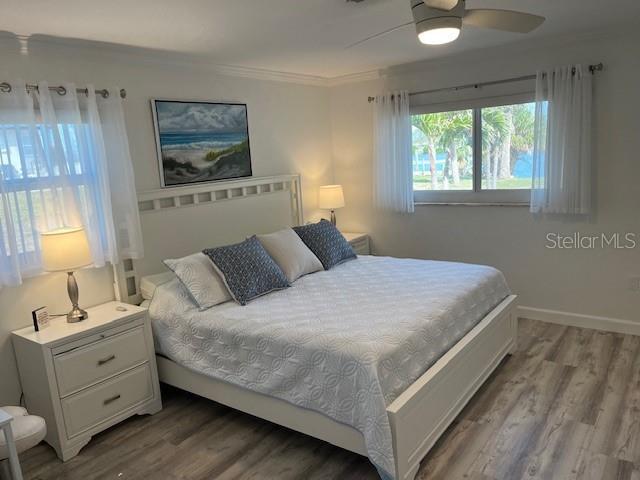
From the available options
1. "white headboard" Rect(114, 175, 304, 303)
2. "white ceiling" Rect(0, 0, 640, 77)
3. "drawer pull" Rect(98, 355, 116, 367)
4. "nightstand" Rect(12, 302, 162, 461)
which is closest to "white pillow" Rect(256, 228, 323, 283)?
"white headboard" Rect(114, 175, 304, 303)

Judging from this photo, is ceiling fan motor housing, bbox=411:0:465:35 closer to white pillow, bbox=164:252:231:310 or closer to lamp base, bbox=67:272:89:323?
white pillow, bbox=164:252:231:310

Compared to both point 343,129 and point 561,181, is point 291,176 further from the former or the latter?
point 561,181

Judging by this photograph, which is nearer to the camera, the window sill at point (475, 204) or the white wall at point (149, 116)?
the white wall at point (149, 116)

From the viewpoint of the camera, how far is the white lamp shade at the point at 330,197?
4754 millimetres

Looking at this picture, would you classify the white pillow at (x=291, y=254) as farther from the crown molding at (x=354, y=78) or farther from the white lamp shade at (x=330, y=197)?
the crown molding at (x=354, y=78)

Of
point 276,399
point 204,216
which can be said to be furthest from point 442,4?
point 204,216

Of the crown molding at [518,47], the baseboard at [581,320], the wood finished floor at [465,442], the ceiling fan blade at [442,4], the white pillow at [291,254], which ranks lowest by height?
the wood finished floor at [465,442]

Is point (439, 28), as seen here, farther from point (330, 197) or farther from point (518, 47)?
point (330, 197)

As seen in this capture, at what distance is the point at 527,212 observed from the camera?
4.05 metres

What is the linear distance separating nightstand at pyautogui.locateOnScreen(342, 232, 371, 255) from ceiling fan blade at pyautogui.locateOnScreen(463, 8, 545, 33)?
8.95ft

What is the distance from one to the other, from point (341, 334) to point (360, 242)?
255 centimetres

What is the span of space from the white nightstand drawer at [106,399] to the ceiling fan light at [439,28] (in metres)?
2.43

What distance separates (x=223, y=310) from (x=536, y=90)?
2.90 m

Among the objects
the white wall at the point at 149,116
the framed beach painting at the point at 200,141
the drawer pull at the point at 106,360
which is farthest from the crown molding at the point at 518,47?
the drawer pull at the point at 106,360
